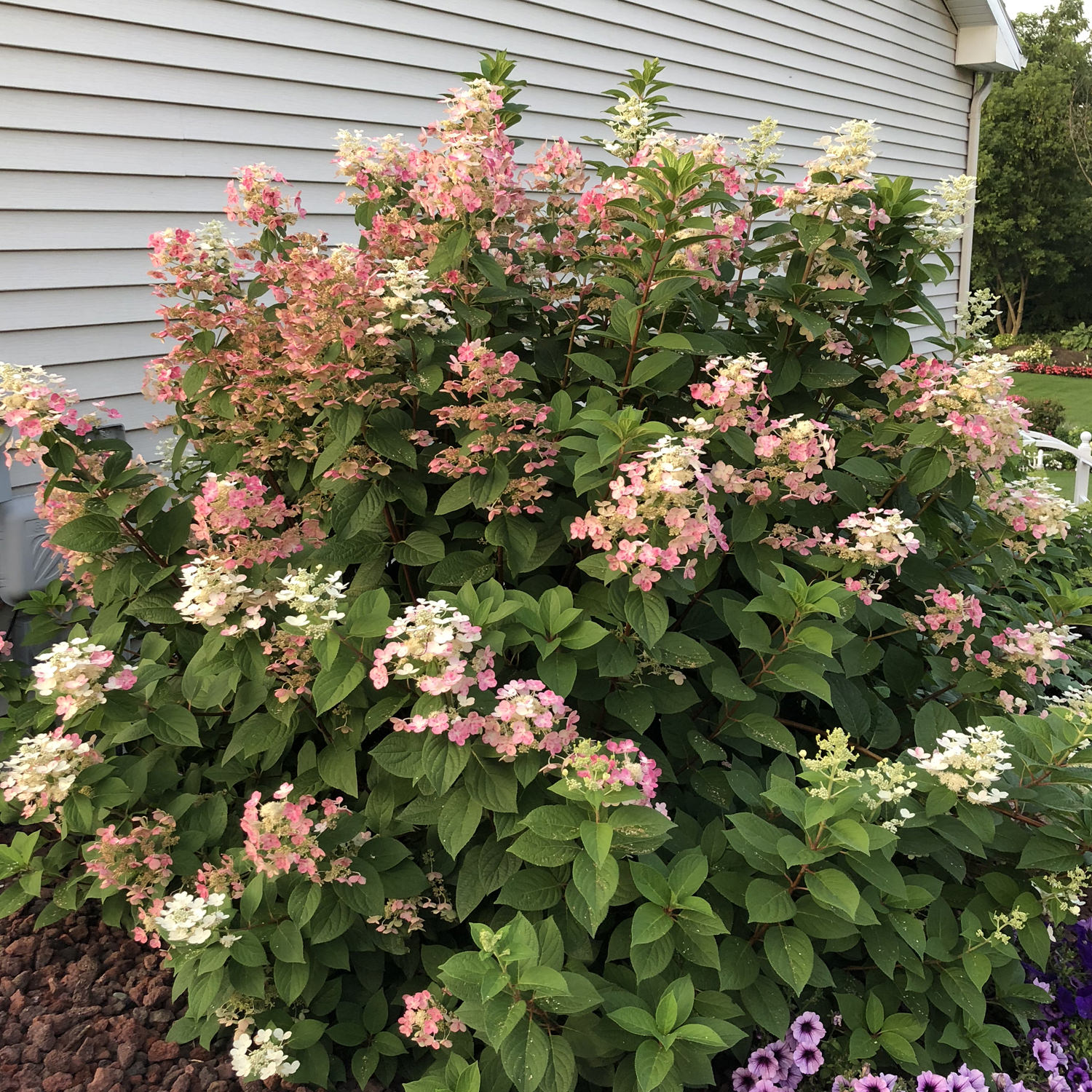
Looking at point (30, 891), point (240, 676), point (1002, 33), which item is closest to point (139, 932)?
point (30, 891)

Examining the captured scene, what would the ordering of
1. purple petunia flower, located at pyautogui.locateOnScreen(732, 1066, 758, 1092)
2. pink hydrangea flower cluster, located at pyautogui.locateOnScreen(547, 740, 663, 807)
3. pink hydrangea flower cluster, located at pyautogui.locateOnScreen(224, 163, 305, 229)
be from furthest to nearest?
pink hydrangea flower cluster, located at pyautogui.locateOnScreen(224, 163, 305, 229) → purple petunia flower, located at pyautogui.locateOnScreen(732, 1066, 758, 1092) → pink hydrangea flower cluster, located at pyautogui.locateOnScreen(547, 740, 663, 807)

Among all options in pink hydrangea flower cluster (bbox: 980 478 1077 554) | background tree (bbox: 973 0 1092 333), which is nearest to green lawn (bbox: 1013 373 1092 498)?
background tree (bbox: 973 0 1092 333)

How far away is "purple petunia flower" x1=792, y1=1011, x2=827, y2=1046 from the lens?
169cm

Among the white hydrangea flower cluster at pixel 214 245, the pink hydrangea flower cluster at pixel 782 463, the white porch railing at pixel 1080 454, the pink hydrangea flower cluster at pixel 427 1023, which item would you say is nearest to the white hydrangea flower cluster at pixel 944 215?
the pink hydrangea flower cluster at pixel 782 463

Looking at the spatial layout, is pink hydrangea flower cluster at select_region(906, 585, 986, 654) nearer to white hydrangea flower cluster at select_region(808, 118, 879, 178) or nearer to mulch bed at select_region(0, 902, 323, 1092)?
white hydrangea flower cluster at select_region(808, 118, 879, 178)

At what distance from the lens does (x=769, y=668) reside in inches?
68.4

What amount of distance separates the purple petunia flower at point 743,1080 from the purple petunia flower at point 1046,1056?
64cm

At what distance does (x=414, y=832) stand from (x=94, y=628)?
96 cm

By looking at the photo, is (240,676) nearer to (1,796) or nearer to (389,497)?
(389,497)

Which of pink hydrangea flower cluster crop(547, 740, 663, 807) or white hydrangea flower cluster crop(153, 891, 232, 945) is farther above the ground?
pink hydrangea flower cluster crop(547, 740, 663, 807)

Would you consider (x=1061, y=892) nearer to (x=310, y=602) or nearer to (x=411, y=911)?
(x=411, y=911)

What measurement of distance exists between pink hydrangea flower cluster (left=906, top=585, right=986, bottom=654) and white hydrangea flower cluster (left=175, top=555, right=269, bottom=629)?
153cm

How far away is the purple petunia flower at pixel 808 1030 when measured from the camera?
1.69 m

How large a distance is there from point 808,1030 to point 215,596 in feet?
4.85
